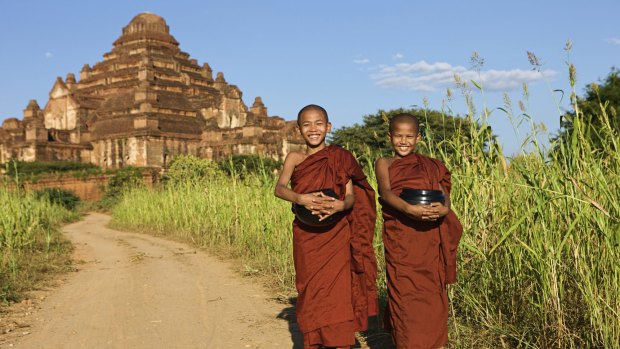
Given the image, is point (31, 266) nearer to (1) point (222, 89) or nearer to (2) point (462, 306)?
(2) point (462, 306)

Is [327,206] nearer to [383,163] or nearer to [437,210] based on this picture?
[383,163]

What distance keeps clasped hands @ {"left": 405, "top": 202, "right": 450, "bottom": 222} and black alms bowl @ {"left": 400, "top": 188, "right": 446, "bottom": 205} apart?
0.08 ft

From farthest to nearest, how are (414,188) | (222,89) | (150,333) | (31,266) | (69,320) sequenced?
1. (222,89)
2. (31,266)
3. (69,320)
4. (150,333)
5. (414,188)

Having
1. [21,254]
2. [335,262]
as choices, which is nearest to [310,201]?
[335,262]

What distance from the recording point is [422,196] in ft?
10.2

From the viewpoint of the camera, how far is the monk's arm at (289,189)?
3.29 meters

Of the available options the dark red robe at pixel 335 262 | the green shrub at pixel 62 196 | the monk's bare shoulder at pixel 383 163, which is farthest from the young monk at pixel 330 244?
the green shrub at pixel 62 196

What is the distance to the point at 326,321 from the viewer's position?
3.30 meters

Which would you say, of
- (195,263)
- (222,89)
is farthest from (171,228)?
(222,89)

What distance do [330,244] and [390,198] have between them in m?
0.43

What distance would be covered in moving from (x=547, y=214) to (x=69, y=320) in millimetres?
3785

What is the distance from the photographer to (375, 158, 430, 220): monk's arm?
3.08 meters

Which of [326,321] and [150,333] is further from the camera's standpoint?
[150,333]

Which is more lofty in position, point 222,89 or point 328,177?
point 222,89
